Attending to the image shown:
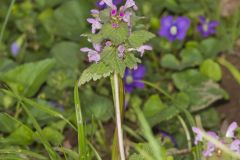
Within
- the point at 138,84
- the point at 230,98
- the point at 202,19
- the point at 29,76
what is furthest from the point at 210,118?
the point at 29,76

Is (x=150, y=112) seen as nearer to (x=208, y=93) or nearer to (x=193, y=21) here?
(x=208, y=93)

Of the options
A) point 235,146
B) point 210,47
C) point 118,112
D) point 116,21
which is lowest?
point 235,146

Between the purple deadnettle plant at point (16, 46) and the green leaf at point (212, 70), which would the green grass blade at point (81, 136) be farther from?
the purple deadnettle plant at point (16, 46)

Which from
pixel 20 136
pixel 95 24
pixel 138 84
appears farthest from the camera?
pixel 138 84

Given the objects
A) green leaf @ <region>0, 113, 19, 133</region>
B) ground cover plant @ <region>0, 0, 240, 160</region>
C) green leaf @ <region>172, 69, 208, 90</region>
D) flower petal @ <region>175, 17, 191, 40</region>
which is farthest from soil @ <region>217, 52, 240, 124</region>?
green leaf @ <region>0, 113, 19, 133</region>

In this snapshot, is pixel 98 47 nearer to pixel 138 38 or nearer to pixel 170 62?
pixel 138 38

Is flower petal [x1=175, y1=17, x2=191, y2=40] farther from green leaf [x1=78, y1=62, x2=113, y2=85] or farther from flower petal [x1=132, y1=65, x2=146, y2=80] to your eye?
green leaf [x1=78, y1=62, x2=113, y2=85]

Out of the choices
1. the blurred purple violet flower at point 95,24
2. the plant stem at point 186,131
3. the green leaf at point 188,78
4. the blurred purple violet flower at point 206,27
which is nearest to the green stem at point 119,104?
the blurred purple violet flower at point 95,24

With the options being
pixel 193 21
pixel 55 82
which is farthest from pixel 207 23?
pixel 55 82
